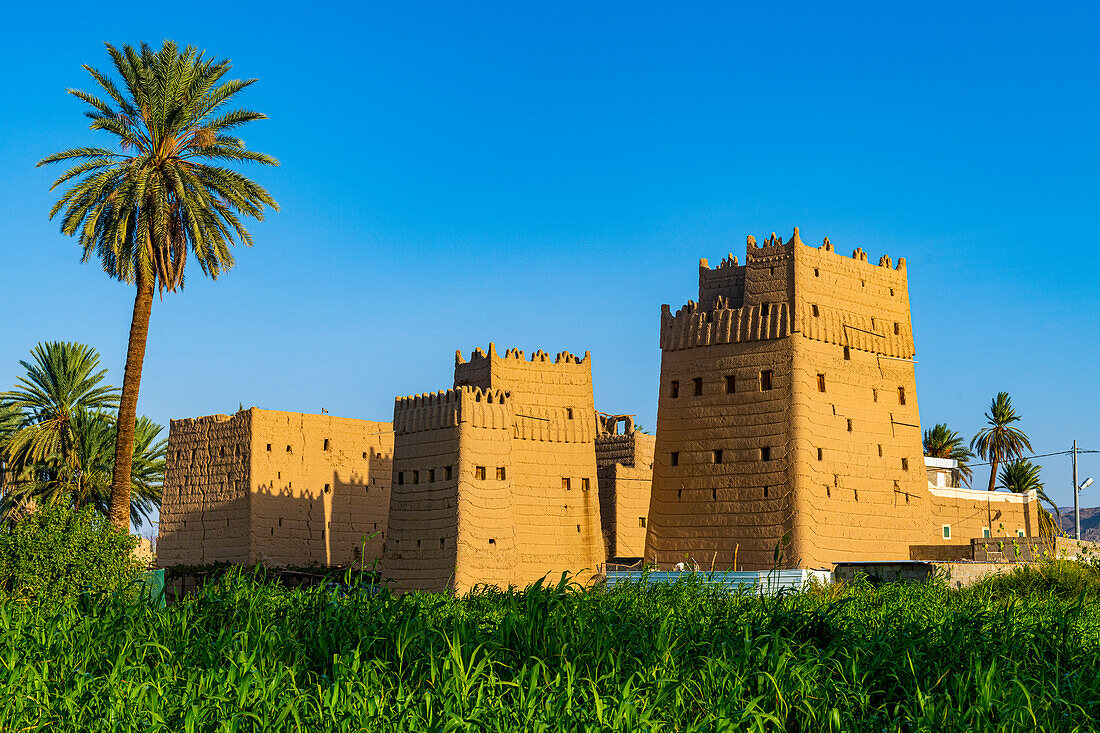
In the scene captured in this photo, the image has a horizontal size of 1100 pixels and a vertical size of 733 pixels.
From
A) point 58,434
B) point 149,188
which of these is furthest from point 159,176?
point 58,434

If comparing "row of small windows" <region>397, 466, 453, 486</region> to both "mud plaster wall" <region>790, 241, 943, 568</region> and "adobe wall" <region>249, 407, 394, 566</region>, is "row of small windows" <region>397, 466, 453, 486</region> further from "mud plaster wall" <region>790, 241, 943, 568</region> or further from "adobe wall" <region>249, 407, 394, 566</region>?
"mud plaster wall" <region>790, 241, 943, 568</region>

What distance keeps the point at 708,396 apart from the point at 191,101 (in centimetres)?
1604

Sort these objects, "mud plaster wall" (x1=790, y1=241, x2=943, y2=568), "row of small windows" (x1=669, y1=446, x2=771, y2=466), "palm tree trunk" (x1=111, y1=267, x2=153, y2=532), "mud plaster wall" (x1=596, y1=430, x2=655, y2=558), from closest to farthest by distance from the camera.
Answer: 1. "palm tree trunk" (x1=111, y1=267, x2=153, y2=532)
2. "mud plaster wall" (x1=790, y1=241, x2=943, y2=568)
3. "row of small windows" (x1=669, y1=446, x2=771, y2=466)
4. "mud plaster wall" (x1=596, y1=430, x2=655, y2=558)

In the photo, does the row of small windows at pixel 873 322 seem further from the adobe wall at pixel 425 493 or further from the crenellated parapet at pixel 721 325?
the adobe wall at pixel 425 493

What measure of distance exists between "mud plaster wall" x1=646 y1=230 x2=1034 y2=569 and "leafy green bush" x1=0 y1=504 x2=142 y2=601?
54.1 ft

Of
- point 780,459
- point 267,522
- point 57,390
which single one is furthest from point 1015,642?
point 57,390

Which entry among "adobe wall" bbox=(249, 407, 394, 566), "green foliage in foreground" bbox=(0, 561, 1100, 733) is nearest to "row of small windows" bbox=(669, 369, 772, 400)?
"adobe wall" bbox=(249, 407, 394, 566)

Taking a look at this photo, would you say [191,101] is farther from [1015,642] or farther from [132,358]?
[1015,642]

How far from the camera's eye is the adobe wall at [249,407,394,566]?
40656 mm

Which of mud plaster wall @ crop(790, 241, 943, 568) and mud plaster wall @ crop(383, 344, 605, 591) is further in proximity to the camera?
mud plaster wall @ crop(383, 344, 605, 591)

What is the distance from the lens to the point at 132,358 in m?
28.0

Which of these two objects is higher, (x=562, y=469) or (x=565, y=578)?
(x=562, y=469)

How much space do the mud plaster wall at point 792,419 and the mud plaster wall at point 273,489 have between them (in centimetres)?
1184

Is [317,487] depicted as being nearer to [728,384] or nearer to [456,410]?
[456,410]
